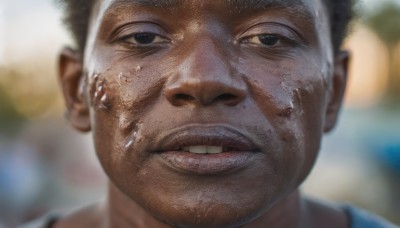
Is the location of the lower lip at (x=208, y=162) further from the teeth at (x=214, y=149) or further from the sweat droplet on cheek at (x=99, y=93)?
the sweat droplet on cheek at (x=99, y=93)

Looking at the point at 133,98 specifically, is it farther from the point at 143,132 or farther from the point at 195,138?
the point at 195,138

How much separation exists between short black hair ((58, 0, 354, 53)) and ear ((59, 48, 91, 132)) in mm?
66

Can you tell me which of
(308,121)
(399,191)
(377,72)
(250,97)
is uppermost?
(250,97)

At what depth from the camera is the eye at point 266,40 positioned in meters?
2.02

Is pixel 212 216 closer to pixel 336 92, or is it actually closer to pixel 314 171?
pixel 336 92

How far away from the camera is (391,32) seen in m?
23.3

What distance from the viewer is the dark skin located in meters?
1.83

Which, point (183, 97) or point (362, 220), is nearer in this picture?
point (183, 97)

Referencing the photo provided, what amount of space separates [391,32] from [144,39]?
899 inches

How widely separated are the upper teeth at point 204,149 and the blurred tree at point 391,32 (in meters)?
21.5

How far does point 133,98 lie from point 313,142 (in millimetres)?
658

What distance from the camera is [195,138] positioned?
5.94ft

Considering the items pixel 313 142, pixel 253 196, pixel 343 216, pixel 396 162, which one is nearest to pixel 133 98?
pixel 253 196

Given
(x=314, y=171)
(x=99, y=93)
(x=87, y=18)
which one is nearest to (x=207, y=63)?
(x=99, y=93)
